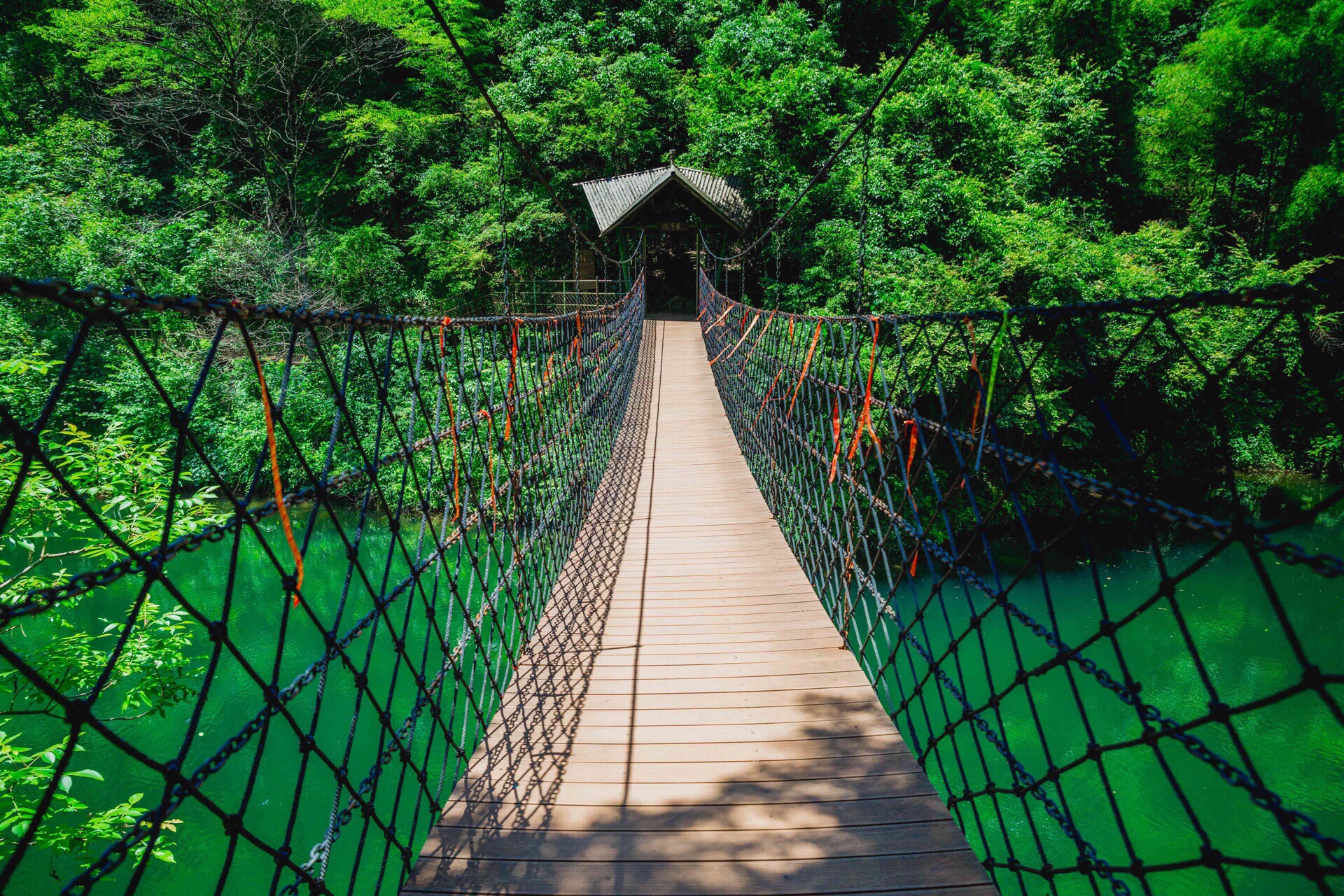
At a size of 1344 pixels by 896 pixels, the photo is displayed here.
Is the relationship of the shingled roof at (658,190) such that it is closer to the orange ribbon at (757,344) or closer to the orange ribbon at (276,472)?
the orange ribbon at (757,344)

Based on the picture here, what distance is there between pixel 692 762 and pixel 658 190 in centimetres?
997

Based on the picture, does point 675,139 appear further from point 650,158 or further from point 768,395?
point 768,395

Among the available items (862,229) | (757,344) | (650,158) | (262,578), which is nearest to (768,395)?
(757,344)

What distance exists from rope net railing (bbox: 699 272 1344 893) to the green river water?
36 millimetres

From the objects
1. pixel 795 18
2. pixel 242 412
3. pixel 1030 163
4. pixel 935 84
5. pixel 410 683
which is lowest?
pixel 410 683

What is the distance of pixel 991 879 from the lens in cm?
116

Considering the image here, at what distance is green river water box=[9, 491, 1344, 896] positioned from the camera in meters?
4.56

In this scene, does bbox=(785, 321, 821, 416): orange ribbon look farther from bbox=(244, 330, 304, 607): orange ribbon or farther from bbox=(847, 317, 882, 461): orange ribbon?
bbox=(244, 330, 304, 607): orange ribbon

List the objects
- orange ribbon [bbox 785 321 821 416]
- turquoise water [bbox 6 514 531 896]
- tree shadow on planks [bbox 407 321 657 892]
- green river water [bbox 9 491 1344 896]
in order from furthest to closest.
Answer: green river water [bbox 9 491 1344 896] < turquoise water [bbox 6 514 531 896] < orange ribbon [bbox 785 321 821 416] < tree shadow on planks [bbox 407 321 657 892]

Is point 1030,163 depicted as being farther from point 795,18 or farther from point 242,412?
point 242,412

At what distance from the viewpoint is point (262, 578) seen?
8055mm

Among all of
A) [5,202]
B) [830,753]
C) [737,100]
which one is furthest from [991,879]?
[5,202]

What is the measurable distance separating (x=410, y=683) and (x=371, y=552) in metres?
3.10

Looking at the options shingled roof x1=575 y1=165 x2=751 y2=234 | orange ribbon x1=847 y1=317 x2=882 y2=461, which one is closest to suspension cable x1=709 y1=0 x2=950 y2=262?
orange ribbon x1=847 y1=317 x2=882 y2=461
